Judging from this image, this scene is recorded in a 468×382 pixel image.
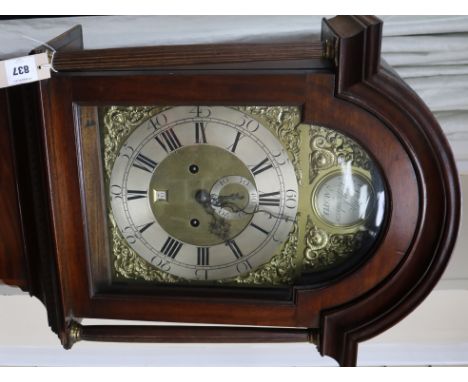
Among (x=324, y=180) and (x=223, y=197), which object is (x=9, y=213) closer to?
(x=223, y=197)

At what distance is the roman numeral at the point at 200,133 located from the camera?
87cm

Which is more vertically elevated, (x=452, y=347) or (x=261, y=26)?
(x=261, y=26)

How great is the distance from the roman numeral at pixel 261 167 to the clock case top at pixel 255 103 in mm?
114

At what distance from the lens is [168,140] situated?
892mm

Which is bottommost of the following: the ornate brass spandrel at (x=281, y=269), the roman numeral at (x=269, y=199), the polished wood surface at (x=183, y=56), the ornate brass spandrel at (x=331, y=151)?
the ornate brass spandrel at (x=281, y=269)

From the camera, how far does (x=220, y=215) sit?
0.92 meters

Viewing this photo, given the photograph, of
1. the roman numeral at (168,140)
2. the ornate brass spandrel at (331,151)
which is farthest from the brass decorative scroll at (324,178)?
the roman numeral at (168,140)

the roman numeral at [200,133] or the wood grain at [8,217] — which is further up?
the roman numeral at [200,133]

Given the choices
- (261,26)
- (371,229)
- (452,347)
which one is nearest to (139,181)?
(371,229)

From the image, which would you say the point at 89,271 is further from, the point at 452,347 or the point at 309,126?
the point at 452,347

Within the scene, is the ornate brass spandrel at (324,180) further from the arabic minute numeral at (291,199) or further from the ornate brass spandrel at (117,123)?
the ornate brass spandrel at (117,123)

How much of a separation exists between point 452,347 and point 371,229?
0.76 metres

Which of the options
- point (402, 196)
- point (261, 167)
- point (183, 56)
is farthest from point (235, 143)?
point (402, 196)

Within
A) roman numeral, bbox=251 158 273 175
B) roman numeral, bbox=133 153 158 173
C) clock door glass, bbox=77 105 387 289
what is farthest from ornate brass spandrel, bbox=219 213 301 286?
roman numeral, bbox=133 153 158 173
